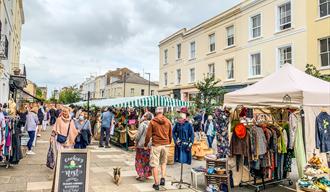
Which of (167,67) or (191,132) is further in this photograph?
(167,67)

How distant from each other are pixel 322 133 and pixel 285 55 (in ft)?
43.0

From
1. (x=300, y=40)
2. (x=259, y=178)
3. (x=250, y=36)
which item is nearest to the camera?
(x=259, y=178)

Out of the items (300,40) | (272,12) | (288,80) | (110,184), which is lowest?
(110,184)

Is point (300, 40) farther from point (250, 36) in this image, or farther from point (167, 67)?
point (167, 67)

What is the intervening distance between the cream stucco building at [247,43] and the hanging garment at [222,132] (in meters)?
11.5

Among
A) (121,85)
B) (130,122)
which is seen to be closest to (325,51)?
(130,122)

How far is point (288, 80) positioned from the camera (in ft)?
21.7

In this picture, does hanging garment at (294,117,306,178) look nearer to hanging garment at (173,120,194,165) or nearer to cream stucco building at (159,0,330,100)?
hanging garment at (173,120,194,165)

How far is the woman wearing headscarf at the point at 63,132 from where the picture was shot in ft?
23.6

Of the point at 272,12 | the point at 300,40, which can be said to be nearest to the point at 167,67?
the point at 272,12

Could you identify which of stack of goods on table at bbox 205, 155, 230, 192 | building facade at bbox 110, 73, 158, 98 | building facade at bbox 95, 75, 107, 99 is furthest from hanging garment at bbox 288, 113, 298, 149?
building facade at bbox 95, 75, 107, 99

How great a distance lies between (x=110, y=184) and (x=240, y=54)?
1745cm

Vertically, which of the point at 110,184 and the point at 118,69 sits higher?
the point at 118,69

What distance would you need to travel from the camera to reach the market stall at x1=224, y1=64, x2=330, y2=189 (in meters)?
6.08
